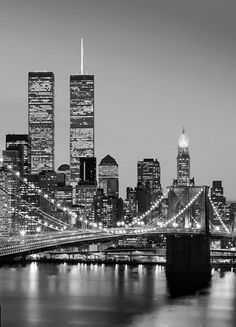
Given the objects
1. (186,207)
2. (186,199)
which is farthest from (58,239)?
(186,199)

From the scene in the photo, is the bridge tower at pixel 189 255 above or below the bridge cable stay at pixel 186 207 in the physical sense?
below

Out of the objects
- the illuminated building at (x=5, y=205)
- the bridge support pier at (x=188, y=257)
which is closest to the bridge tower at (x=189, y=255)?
the bridge support pier at (x=188, y=257)

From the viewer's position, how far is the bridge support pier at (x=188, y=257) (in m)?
57.1

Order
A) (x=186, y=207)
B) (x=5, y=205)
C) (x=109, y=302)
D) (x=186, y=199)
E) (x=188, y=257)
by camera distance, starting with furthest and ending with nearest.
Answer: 1. (x=5, y=205)
2. (x=186, y=199)
3. (x=186, y=207)
4. (x=188, y=257)
5. (x=109, y=302)

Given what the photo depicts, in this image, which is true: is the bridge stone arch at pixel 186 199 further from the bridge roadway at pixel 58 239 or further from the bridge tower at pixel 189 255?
the bridge roadway at pixel 58 239

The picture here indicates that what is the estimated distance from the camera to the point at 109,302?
42156 mm

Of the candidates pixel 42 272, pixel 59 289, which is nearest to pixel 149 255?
pixel 42 272

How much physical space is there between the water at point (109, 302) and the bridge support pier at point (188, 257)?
0.91 m

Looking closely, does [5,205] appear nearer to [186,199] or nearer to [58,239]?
[186,199]

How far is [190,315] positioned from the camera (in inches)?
1510

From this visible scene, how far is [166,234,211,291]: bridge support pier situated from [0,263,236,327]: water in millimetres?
907

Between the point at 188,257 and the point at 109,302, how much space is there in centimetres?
1656

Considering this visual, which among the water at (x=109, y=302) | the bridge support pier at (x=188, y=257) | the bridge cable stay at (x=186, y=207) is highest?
the bridge cable stay at (x=186, y=207)

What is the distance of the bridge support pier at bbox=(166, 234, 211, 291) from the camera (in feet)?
187
